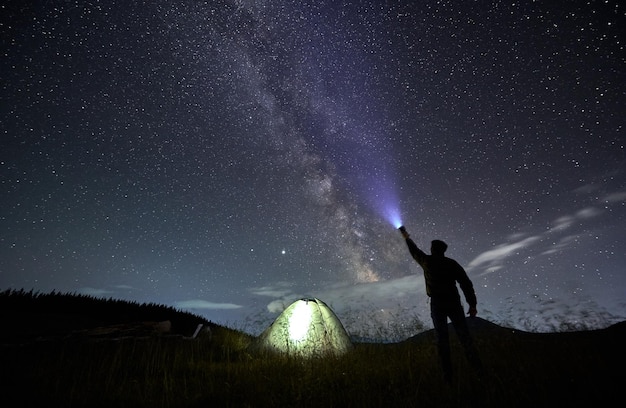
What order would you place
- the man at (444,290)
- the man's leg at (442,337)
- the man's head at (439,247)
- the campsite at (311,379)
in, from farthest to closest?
the man's head at (439,247), the man at (444,290), the man's leg at (442,337), the campsite at (311,379)

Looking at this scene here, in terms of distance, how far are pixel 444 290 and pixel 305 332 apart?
4.39 m

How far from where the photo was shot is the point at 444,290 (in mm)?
5203

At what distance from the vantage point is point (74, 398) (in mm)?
3754

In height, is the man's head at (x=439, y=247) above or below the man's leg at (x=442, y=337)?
above

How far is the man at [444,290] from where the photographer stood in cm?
502

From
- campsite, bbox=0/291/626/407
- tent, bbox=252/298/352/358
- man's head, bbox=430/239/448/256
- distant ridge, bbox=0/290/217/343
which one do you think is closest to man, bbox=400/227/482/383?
man's head, bbox=430/239/448/256

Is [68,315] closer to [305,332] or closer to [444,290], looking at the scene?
[305,332]

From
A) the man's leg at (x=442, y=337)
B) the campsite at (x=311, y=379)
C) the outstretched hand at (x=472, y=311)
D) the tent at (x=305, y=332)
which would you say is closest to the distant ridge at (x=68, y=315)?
the campsite at (x=311, y=379)

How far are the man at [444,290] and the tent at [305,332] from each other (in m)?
3.45

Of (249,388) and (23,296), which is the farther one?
(23,296)

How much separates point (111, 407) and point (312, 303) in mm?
5823

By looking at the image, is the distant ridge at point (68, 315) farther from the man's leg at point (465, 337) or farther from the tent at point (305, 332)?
the man's leg at point (465, 337)

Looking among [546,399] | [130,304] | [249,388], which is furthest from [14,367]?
[130,304]

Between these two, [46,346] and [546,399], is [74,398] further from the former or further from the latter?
[546,399]
